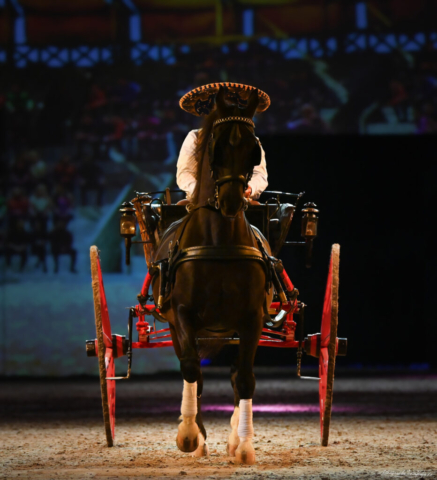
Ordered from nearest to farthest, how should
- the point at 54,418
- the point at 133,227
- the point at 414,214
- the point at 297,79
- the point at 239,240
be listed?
1. the point at 239,240
2. the point at 133,227
3. the point at 54,418
4. the point at 297,79
5. the point at 414,214

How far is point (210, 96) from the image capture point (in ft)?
15.0

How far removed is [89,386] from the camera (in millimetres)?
9039

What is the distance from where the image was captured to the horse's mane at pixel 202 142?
12.7ft

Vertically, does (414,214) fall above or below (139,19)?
below

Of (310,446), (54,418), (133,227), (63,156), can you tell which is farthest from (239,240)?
(63,156)

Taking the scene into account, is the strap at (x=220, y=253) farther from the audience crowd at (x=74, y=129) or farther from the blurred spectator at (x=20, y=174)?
the blurred spectator at (x=20, y=174)

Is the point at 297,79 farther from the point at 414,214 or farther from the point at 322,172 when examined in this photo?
the point at 414,214

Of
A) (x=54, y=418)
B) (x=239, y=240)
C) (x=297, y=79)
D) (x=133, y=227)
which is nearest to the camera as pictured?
(x=239, y=240)

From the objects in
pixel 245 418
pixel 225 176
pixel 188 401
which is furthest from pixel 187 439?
pixel 225 176

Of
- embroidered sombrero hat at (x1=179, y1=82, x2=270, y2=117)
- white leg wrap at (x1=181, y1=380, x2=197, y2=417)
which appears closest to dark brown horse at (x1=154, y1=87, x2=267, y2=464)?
white leg wrap at (x1=181, y1=380, x2=197, y2=417)

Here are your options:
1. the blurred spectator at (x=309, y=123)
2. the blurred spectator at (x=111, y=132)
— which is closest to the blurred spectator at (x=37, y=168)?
the blurred spectator at (x=111, y=132)

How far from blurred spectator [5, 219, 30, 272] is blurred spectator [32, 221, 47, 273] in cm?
9

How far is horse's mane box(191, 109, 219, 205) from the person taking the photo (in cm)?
386

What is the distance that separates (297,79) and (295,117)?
44cm
